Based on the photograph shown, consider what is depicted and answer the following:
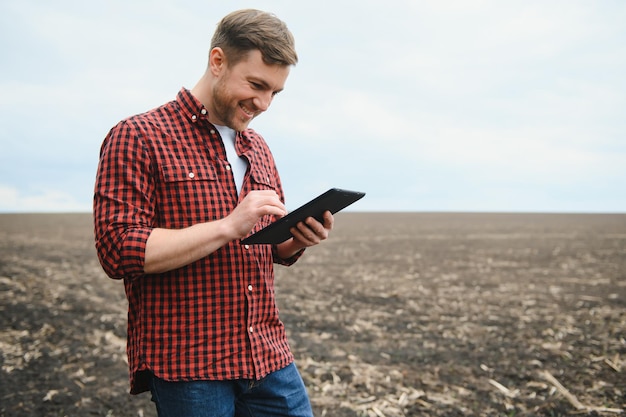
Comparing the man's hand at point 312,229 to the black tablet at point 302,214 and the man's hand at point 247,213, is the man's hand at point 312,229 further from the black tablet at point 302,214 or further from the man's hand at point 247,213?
the man's hand at point 247,213

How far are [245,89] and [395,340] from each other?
5.92 meters

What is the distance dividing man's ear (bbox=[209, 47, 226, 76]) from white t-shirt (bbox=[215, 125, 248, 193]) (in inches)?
9.1

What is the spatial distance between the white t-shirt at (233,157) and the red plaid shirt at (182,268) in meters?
0.07

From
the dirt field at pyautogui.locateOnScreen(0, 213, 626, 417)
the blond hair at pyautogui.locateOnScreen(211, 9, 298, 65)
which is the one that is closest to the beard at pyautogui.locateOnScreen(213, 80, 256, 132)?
the blond hair at pyautogui.locateOnScreen(211, 9, 298, 65)

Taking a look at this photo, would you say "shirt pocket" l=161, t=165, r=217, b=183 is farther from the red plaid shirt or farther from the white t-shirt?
the white t-shirt

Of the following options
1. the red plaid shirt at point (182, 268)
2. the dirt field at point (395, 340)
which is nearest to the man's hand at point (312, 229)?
the red plaid shirt at point (182, 268)

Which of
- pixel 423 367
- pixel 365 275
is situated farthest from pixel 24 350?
pixel 365 275

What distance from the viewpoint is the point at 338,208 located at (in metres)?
2.20

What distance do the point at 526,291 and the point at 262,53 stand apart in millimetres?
10407

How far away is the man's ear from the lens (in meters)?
2.03

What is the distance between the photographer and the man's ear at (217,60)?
2.03 m

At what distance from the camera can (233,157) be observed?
2.20 m

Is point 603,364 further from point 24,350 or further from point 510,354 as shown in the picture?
point 24,350

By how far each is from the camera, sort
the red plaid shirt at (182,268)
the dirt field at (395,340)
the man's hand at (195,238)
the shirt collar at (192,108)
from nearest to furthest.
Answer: the man's hand at (195,238) < the red plaid shirt at (182,268) < the shirt collar at (192,108) < the dirt field at (395,340)
